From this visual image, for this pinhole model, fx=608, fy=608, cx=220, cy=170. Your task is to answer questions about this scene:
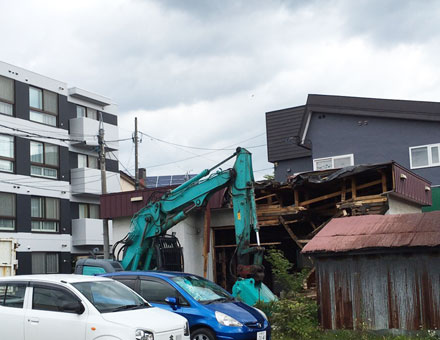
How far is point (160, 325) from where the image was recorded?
31.3 feet

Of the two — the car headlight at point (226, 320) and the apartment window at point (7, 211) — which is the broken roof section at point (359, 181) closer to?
the car headlight at point (226, 320)

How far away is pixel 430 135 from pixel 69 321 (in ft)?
66.1

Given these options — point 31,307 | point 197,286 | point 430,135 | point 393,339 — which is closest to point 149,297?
point 197,286

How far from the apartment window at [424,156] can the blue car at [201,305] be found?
1596 centimetres

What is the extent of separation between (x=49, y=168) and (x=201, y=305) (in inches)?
1118

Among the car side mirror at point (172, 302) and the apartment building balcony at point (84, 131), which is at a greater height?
the apartment building balcony at point (84, 131)

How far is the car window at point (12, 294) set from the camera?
10398 mm

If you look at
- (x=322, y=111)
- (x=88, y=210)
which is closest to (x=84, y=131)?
(x=88, y=210)

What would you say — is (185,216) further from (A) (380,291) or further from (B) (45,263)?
(B) (45,263)

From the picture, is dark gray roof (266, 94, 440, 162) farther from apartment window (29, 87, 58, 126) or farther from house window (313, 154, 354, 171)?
apartment window (29, 87, 58, 126)

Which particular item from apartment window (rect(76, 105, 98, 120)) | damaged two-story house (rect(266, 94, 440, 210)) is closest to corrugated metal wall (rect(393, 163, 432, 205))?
damaged two-story house (rect(266, 94, 440, 210))

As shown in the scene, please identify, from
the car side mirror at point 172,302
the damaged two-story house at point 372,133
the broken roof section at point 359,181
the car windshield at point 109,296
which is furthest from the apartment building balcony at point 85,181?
the car windshield at point 109,296

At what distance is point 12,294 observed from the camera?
34.5ft

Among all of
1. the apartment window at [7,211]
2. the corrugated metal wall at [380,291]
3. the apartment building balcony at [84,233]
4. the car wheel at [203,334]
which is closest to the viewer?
the car wheel at [203,334]
